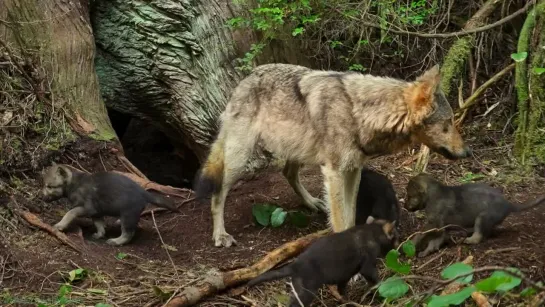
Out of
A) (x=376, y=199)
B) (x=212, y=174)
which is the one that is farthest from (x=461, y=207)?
(x=212, y=174)

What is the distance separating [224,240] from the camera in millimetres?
6941

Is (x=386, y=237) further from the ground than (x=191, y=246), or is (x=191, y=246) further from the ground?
(x=386, y=237)

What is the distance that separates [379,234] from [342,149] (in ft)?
4.00

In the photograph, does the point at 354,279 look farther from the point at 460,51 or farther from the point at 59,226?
the point at 460,51

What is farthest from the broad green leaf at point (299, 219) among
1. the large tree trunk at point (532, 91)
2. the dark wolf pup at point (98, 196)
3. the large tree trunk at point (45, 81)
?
the large tree trunk at point (532, 91)

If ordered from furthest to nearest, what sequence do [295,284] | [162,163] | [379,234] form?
[162,163] < [379,234] < [295,284]

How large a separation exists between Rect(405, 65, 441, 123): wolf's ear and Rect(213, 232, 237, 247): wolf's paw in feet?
7.18

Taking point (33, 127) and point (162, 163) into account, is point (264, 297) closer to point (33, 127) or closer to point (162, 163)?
point (33, 127)

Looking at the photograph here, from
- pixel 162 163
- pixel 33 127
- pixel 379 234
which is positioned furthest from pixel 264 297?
pixel 162 163

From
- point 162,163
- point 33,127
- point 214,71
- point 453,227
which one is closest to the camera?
point 453,227

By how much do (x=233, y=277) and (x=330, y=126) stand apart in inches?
69.5

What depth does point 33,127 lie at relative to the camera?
7.52 meters

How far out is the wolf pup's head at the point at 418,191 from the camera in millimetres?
6195

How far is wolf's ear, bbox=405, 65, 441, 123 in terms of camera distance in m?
6.01
